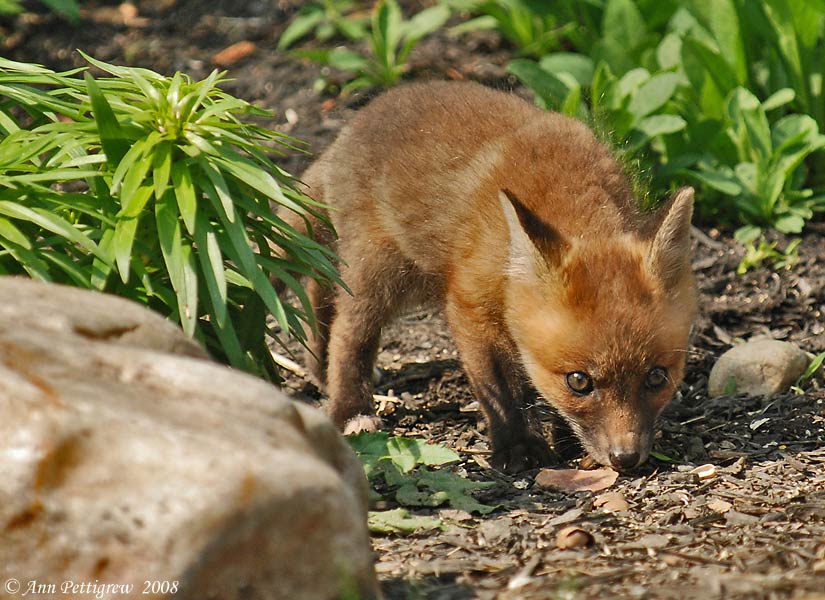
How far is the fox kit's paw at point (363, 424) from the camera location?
575 centimetres

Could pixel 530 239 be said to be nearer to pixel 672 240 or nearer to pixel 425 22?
pixel 672 240

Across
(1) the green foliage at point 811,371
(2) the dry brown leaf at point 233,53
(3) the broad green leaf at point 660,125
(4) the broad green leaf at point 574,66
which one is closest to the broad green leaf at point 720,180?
(3) the broad green leaf at point 660,125

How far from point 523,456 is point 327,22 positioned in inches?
217

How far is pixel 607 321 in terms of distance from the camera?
15.6ft

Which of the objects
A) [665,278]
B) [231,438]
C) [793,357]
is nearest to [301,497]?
[231,438]

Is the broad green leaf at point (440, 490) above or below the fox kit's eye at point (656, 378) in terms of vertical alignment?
below

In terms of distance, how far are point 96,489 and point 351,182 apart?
355 cm

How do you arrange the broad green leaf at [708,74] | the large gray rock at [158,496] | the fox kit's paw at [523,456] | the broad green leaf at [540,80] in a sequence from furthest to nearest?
1. the broad green leaf at [540,80]
2. the broad green leaf at [708,74]
3. the fox kit's paw at [523,456]
4. the large gray rock at [158,496]

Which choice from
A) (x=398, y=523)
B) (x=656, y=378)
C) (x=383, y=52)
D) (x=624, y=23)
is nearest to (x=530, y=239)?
(x=656, y=378)

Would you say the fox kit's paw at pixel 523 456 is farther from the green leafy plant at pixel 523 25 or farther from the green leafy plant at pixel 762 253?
the green leafy plant at pixel 523 25

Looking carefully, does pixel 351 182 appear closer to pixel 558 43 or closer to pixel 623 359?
pixel 623 359

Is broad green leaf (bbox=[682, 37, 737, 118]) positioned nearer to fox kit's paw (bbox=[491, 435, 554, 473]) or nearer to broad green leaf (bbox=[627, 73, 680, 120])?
broad green leaf (bbox=[627, 73, 680, 120])

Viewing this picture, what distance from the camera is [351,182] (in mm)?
6121

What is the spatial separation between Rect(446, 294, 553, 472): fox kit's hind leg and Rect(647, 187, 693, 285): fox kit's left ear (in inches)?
34.1
